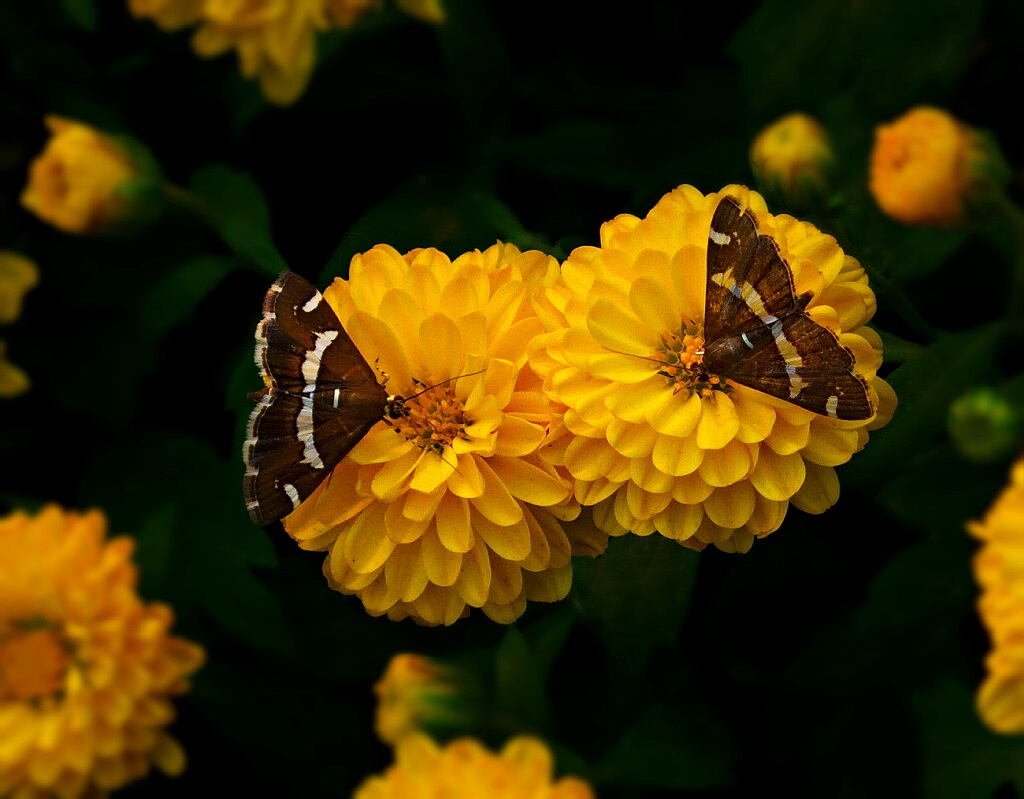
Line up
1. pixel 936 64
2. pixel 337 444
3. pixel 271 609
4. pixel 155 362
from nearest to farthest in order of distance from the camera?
pixel 337 444 < pixel 936 64 < pixel 271 609 < pixel 155 362

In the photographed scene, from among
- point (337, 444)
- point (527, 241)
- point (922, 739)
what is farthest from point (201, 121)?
point (922, 739)

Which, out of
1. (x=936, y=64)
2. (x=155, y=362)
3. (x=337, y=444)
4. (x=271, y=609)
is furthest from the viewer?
(x=155, y=362)

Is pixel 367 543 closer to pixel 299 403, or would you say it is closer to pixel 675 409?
pixel 299 403

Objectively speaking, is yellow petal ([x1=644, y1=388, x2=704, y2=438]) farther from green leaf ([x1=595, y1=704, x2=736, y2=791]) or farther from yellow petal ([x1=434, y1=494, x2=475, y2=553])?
green leaf ([x1=595, y1=704, x2=736, y2=791])

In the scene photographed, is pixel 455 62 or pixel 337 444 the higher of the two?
pixel 455 62

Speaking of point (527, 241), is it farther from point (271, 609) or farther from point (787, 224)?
point (271, 609)

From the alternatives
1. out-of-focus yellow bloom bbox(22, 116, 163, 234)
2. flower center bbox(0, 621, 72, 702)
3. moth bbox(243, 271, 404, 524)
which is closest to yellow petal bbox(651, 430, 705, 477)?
moth bbox(243, 271, 404, 524)

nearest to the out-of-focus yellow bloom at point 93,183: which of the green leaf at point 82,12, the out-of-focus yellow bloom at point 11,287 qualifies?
the green leaf at point 82,12
